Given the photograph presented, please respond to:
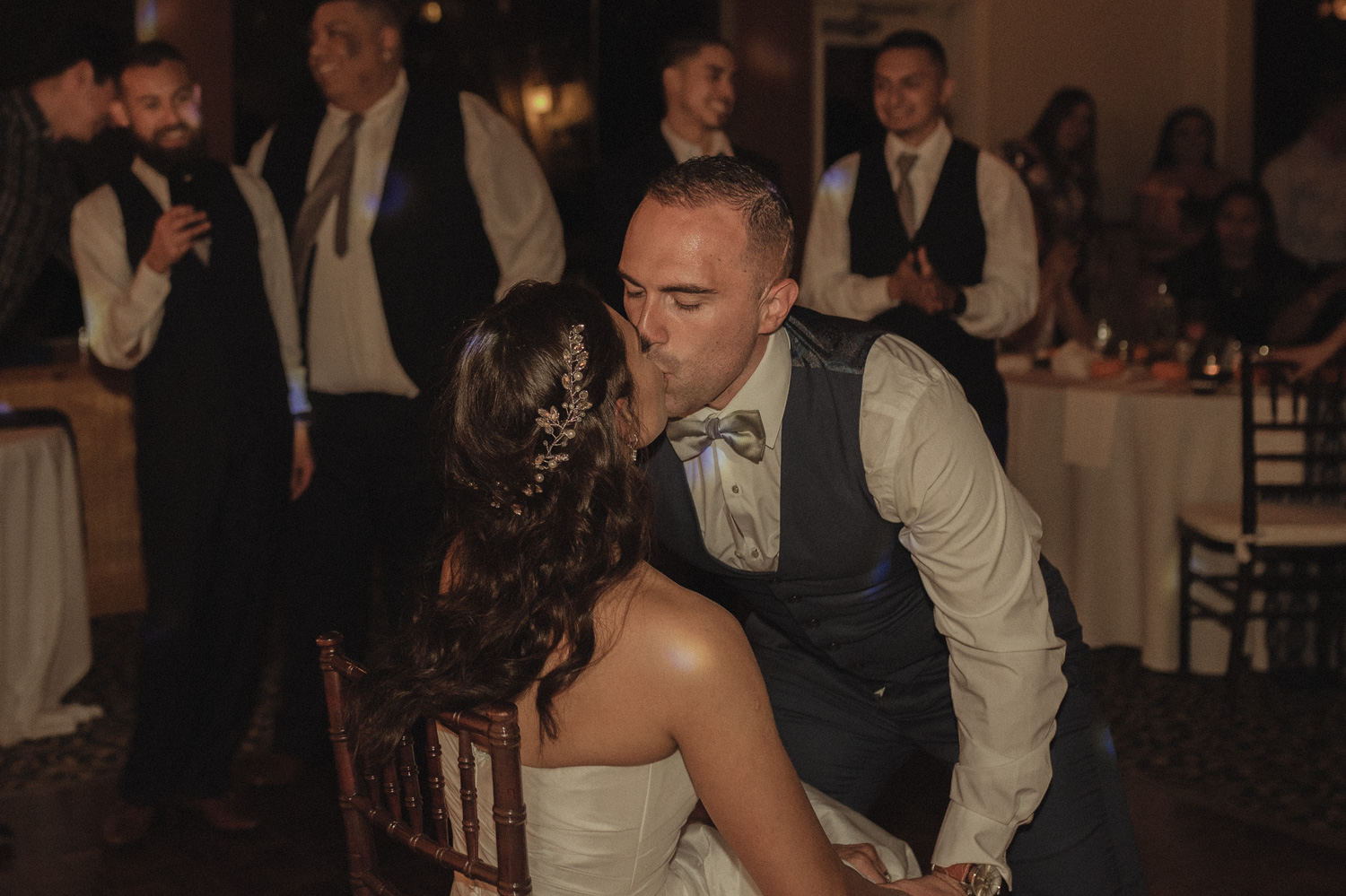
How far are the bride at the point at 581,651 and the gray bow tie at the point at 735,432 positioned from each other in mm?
343

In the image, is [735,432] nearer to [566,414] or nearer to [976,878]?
[566,414]

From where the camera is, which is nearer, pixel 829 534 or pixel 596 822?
pixel 596 822

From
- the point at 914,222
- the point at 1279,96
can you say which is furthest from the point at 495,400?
the point at 1279,96

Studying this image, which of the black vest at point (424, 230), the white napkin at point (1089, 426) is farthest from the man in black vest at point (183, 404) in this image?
the white napkin at point (1089, 426)

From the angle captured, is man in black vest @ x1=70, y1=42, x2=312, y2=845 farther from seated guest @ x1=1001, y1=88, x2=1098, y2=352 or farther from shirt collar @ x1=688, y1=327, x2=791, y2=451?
seated guest @ x1=1001, y1=88, x2=1098, y2=352

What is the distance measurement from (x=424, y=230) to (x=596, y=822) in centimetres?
200

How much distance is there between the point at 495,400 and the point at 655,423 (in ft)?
0.82

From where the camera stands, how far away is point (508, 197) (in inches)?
125

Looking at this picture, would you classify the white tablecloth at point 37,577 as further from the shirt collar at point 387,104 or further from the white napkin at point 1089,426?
the white napkin at point 1089,426

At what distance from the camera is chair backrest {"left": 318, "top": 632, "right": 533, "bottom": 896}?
1195 millimetres

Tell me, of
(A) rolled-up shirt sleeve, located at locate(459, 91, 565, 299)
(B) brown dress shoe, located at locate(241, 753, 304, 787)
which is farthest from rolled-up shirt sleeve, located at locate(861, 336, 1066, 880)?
(B) brown dress shoe, located at locate(241, 753, 304, 787)

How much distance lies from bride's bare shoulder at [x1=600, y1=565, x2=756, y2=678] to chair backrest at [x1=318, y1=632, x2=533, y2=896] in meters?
0.17

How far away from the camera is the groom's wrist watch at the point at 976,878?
159 centimetres

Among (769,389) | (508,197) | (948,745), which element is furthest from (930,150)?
(948,745)
